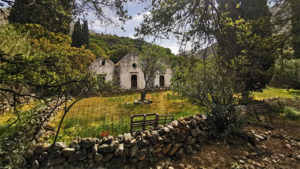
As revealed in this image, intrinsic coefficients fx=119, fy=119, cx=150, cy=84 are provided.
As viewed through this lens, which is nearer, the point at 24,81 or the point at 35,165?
the point at 24,81

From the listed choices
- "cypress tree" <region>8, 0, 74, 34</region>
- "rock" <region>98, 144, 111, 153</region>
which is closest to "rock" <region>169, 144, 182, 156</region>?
"rock" <region>98, 144, 111, 153</region>

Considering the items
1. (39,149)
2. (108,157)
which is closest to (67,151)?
(39,149)

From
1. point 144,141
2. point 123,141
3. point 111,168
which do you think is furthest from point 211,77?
point 111,168

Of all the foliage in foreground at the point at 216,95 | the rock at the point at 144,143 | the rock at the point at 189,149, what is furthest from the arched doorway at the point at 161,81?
the rock at the point at 144,143

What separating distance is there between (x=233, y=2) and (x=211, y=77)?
3197 millimetres

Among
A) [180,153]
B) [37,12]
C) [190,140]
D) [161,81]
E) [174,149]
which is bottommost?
[180,153]

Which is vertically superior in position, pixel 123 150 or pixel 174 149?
pixel 123 150

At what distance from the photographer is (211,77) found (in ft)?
16.5

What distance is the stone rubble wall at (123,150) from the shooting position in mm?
3115

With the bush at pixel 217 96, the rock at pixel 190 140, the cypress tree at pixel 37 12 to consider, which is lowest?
the rock at pixel 190 140

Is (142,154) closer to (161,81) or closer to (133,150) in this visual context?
(133,150)

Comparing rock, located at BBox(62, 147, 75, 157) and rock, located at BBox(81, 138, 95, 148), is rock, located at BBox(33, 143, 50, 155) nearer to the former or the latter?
rock, located at BBox(62, 147, 75, 157)

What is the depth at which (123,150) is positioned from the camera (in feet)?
11.6

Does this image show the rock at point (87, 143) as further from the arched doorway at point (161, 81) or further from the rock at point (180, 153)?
the arched doorway at point (161, 81)
